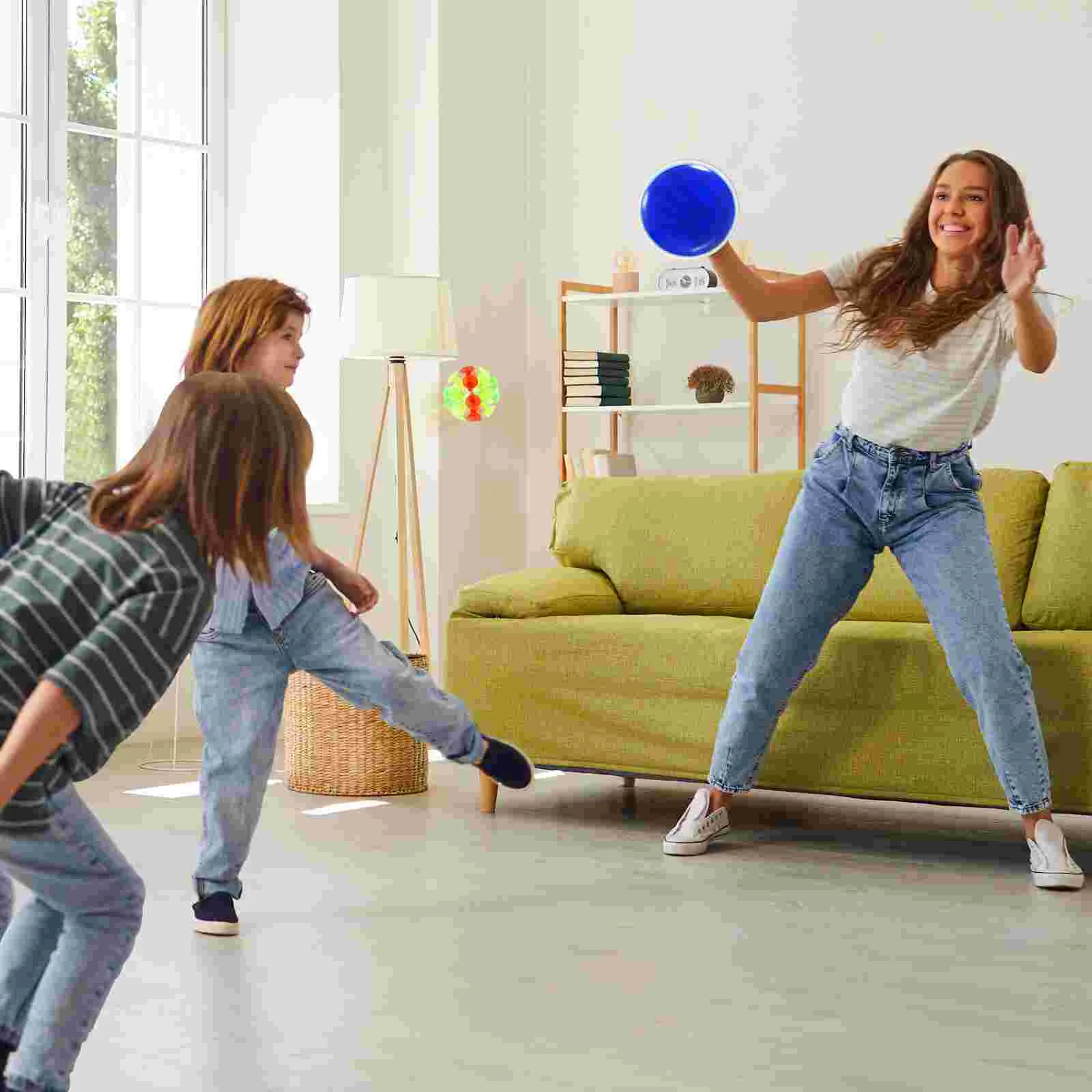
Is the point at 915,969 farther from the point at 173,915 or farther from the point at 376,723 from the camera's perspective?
the point at 376,723

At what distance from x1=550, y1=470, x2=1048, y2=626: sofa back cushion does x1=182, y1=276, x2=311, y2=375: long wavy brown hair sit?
1.53 meters

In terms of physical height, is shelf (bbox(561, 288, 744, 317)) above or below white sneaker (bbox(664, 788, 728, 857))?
above

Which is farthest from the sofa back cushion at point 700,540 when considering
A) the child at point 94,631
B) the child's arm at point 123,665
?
the child's arm at point 123,665

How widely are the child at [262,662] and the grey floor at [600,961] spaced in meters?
0.20

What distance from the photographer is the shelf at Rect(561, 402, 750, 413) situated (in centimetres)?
526

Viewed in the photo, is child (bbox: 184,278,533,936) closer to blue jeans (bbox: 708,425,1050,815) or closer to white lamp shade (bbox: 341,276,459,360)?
blue jeans (bbox: 708,425,1050,815)

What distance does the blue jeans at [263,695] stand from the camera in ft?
8.95

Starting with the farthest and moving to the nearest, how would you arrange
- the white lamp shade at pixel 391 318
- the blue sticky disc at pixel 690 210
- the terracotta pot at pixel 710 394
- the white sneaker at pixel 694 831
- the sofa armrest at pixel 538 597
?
the terracotta pot at pixel 710 394, the white lamp shade at pixel 391 318, the sofa armrest at pixel 538 597, the white sneaker at pixel 694 831, the blue sticky disc at pixel 690 210

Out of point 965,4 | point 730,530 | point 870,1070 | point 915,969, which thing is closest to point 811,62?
point 965,4

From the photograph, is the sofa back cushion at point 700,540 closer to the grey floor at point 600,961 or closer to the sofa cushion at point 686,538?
the sofa cushion at point 686,538

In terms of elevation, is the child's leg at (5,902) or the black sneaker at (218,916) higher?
the child's leg at (5,902)

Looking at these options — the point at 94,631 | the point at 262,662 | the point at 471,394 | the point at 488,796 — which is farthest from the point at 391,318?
the point at 94,631

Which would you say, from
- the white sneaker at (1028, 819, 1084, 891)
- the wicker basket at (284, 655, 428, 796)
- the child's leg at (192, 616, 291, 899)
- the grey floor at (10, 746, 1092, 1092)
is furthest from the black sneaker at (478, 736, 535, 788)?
the wicker basket at (284, 655, 428, 796)

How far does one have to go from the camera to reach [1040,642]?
10.9 feet
